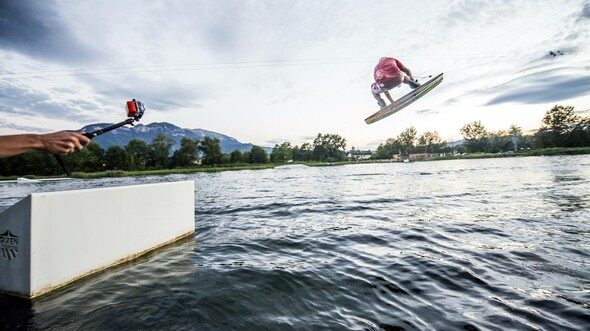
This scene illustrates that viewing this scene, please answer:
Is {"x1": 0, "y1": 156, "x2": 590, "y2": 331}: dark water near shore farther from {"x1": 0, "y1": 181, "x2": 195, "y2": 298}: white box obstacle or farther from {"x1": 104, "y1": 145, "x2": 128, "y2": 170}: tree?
{"x1": 104, "y1": 145, "x2": 128, "y2": 170}: tree

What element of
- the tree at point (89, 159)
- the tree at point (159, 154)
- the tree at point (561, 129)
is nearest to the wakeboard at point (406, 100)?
the tree at point (89, 159)

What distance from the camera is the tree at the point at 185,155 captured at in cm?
11519

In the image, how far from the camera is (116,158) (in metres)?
99.5

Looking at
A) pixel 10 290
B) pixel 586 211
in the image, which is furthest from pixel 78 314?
pixel 586 211

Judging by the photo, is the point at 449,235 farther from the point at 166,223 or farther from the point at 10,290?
the point at 10,290

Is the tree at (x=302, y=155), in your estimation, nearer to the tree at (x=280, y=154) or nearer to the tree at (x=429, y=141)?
the tree at (x=280, y=154)

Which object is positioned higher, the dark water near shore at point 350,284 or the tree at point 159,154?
the tree at point 159,154

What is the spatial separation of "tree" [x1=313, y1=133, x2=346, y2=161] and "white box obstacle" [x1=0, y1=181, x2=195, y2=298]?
16543 centimetres

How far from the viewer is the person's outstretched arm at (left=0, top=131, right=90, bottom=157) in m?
2.20

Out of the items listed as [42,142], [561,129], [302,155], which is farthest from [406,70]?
[302,155]

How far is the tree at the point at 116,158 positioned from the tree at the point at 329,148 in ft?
349

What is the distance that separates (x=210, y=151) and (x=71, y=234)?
122530mm

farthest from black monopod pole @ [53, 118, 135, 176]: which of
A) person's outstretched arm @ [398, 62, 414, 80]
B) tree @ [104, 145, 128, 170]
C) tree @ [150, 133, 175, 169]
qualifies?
tree @ [150, 133, 175, 169]

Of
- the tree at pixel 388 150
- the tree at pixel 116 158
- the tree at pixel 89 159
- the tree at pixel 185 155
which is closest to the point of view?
the tree at pixel 89 159
